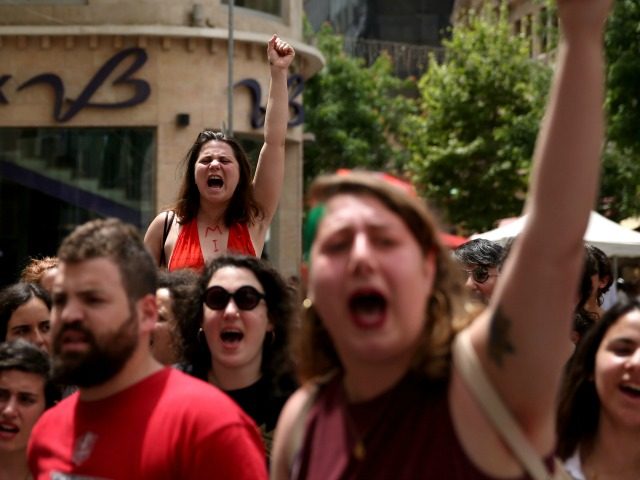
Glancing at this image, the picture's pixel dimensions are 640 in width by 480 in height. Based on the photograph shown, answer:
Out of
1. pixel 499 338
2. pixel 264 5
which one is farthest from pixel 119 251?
pixel 264 5

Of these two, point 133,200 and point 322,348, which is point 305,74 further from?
point 322,348

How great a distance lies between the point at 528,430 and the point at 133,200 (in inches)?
868

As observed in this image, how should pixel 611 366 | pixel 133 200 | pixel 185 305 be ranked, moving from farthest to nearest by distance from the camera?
pixel 133 200 < pixel 185 305 < pixel 611 366

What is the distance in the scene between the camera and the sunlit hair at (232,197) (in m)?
7.24

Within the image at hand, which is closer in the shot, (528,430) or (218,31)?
(528,430)

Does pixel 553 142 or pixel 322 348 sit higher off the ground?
pixel 553 142

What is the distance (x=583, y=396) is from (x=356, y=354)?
1887 millimetres

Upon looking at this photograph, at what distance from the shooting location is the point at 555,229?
117 inches

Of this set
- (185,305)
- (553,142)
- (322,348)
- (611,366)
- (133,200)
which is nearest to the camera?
(553,142)

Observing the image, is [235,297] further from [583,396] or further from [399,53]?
[399,53]

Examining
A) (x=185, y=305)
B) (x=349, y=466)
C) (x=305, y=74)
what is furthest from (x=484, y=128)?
(x=349, y=466)

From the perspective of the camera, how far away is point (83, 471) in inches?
153

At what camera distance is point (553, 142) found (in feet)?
9.78

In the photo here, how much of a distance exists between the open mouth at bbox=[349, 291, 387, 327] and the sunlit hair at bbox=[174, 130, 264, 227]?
4.13 meters
